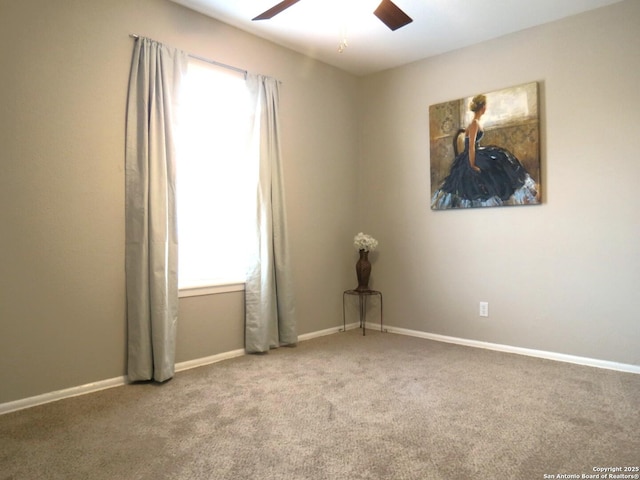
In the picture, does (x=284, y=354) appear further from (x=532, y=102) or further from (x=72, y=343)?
(x=532, y=102)

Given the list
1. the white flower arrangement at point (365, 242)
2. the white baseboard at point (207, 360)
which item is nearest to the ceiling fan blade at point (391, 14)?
the white flower arrangement at point (365, 242)

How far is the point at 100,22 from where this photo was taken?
2.69 m

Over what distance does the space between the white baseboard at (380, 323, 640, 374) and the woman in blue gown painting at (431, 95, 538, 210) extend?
3.86ft

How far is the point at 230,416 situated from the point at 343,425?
60 cm

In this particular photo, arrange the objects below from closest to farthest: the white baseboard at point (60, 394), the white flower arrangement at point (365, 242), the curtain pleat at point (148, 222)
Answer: the white baseboard at point (60, 394) < the curtain pleat at point (148, 222) < the white flower arrangement at point (365, 242)

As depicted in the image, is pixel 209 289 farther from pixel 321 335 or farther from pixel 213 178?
pixel 321 335

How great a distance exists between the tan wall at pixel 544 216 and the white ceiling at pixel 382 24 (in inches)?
6.2

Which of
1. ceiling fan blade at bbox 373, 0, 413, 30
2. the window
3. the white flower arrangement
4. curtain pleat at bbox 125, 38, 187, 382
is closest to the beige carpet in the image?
curtain pleat at bbox 125, 38, 187, 382

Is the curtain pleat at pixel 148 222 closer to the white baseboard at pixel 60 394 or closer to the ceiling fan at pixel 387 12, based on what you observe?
the white baseboard at pixel 60 394

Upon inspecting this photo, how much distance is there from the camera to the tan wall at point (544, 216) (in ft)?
9.97

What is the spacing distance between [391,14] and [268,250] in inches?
75.1

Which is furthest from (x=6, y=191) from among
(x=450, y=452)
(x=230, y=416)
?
(x=450, y=452)

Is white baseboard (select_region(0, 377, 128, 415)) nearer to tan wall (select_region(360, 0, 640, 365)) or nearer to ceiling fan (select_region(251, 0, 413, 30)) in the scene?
ceiling fan (select_region(251, 0, 413, 30))

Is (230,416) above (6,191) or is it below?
below
